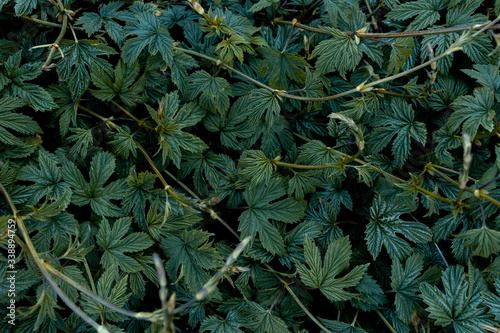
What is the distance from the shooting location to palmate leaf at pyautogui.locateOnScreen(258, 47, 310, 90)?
78.2 inches

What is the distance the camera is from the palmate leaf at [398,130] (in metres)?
1.91

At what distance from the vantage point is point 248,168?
1822 millimetres

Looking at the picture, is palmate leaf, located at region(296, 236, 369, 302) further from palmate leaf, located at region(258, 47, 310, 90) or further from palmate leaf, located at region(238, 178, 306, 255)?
palmate leaf, located at region(258, 47, 310, 90)

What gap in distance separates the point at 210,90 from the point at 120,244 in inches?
32.8

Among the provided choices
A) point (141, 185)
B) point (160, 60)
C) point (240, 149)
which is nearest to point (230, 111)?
point (240, 149)

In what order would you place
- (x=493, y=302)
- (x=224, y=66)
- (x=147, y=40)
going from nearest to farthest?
(x=493, y=302), (x=147, y=40), (x=224, y=66)

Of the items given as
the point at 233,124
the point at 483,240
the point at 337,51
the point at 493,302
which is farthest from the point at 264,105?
the point at 493,302

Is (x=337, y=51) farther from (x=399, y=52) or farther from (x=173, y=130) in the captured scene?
(x=173, y=130)

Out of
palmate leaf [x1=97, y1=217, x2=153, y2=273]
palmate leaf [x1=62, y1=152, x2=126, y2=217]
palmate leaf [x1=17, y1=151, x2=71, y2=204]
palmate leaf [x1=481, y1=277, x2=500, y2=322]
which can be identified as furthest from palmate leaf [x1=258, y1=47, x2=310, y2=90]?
palmate leaf [x1=481, y1=277, x2=500, y2=322]

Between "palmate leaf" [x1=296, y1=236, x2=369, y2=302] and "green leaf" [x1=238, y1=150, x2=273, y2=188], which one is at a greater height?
"green leaf" [x1=238, y1=150, x2=273, y2=188]

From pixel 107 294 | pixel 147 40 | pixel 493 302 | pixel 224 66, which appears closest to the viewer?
pixel 107 294

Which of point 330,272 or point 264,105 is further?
point 264,105

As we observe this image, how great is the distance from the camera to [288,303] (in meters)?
1.90

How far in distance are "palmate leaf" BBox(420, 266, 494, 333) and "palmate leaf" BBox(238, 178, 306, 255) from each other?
67cm
